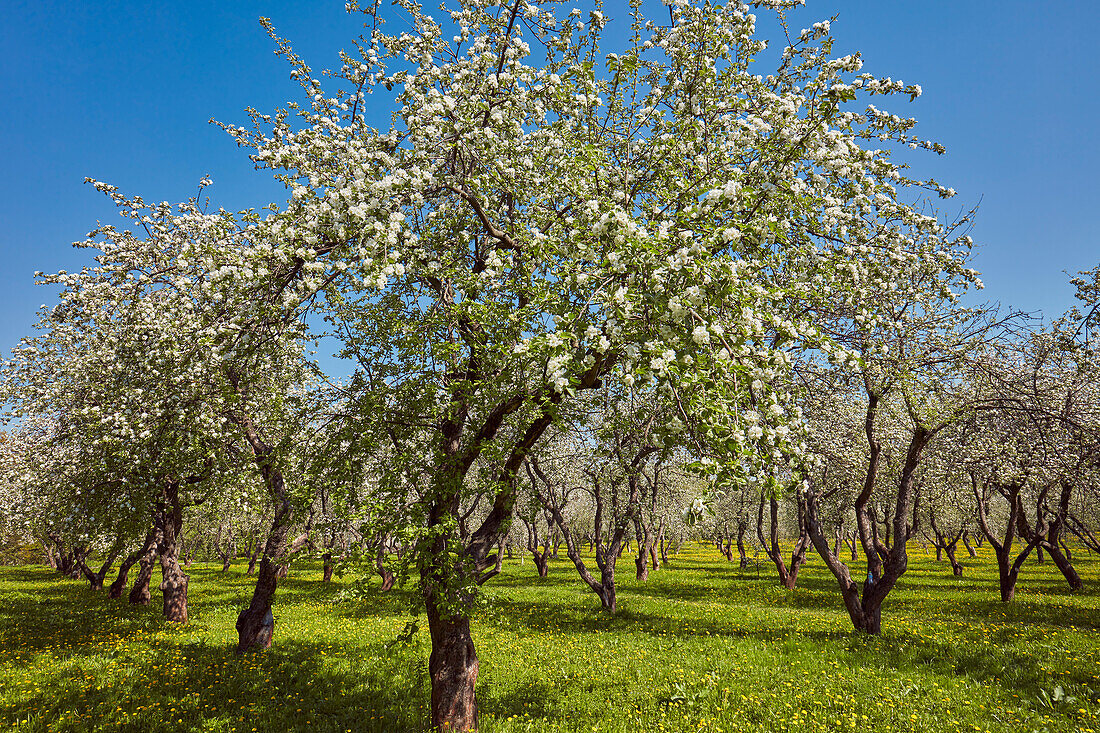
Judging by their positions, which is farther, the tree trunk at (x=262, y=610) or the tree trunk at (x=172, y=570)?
the tree trunk at (x=172, y=570)

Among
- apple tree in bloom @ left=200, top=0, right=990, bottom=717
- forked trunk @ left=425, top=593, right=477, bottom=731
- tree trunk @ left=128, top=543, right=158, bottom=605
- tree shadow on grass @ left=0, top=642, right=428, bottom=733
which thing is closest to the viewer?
apple tree in bloom @ left=200, top=0, right=990, bottom=717

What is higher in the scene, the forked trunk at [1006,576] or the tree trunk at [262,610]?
the tree trunk at [262,610]

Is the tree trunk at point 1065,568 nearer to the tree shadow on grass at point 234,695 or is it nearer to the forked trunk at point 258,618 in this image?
the tree shadow on grass at point 234,695

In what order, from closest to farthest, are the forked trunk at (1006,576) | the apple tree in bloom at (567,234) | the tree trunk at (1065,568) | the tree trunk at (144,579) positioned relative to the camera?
the apple tree in bloom at (567,234), the tree trunk at (144,579), the forked trunk at (1006,576), the tree trunk at (1065,568)

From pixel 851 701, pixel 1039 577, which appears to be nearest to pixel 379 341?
pixel 851 701

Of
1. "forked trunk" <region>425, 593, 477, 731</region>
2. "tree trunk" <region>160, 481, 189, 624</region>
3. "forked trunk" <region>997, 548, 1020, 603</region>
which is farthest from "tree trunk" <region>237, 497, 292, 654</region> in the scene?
"forked trunk" <region>997, 548, 1020, 603</region>

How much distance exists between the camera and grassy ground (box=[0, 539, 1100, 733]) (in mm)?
9117

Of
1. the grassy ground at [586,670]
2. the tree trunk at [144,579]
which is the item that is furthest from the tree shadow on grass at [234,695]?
the tree trunk at [144,579]

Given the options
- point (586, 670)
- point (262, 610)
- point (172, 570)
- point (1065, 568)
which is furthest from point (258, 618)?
point (1065, 568)

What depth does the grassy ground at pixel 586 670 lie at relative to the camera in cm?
912

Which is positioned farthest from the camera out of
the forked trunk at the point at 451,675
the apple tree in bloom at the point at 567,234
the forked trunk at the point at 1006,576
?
the forked trunk at the point at 1006,576

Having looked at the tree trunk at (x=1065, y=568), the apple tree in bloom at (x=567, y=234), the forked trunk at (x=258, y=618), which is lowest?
the tree trunk at (x=1065, y=568)

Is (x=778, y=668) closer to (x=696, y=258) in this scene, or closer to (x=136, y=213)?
(x=696, y=258)

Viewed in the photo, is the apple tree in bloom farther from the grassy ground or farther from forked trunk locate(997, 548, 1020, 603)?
forked trunk locate(997, 548, 1020, 603)
